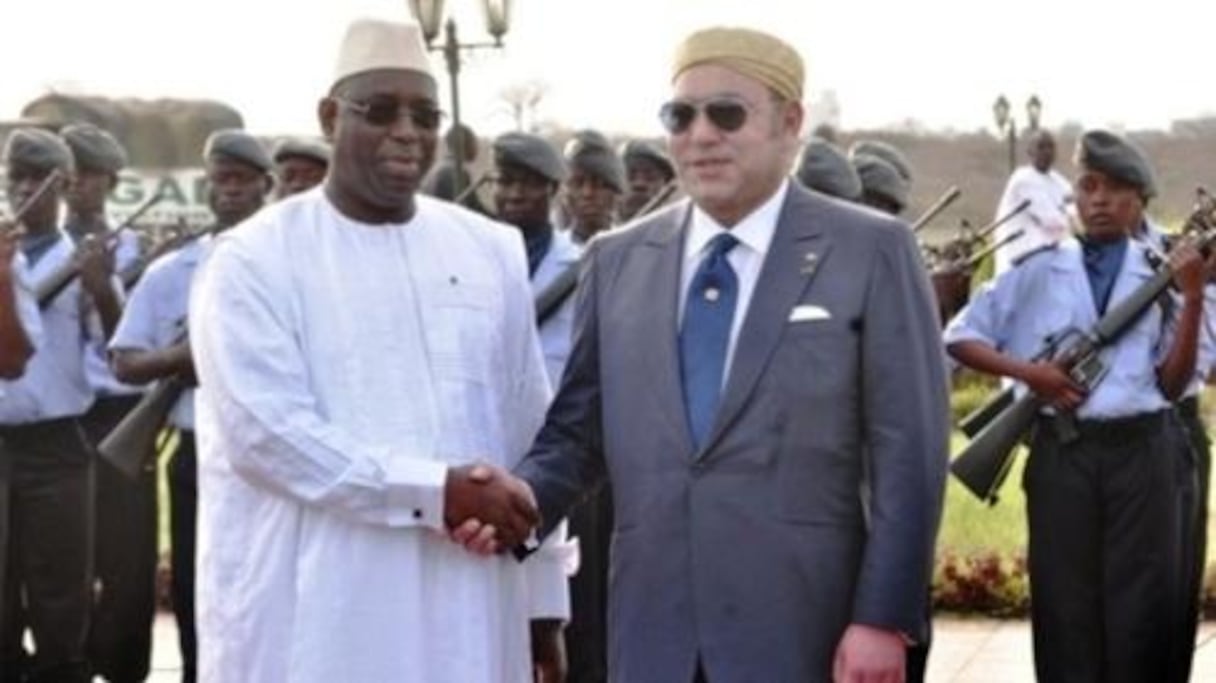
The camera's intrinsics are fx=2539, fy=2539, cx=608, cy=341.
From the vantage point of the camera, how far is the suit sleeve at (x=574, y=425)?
15.8 feet

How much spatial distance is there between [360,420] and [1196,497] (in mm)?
3434

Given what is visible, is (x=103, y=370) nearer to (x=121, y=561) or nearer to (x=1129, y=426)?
(x=121, y=561)

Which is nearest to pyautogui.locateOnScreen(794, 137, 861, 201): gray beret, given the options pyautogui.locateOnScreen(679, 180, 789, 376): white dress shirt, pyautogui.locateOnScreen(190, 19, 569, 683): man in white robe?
pyautogui.locateOnScreen(190, 19, 569, 683): man in white robe

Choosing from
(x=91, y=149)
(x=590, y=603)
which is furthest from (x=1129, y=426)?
(x=91, y=149)

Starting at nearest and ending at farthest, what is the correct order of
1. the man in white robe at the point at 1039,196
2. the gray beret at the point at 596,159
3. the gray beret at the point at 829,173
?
1. the gray beret at the point at 829,173
2. the gray beret at the point at 596,159
3. the man in white robe at the point at 1039,196

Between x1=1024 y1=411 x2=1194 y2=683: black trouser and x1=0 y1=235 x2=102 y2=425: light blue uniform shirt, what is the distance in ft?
10.5

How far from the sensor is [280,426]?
4.69 metres

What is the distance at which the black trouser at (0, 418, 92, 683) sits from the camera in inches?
329

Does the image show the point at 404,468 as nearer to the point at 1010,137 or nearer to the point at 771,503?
the point at 771,503

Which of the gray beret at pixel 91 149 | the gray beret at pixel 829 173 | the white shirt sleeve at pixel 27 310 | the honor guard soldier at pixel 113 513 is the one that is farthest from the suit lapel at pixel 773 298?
the gray beret at pixel 91 149

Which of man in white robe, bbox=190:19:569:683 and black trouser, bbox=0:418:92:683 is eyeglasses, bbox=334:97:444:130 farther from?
black trouser, bbox=0:418:92:683

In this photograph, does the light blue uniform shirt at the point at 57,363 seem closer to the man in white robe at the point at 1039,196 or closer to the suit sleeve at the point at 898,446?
the suit sleeve at the point at 898,446

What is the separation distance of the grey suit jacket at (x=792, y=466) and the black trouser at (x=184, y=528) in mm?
3717

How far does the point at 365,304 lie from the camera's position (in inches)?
191
